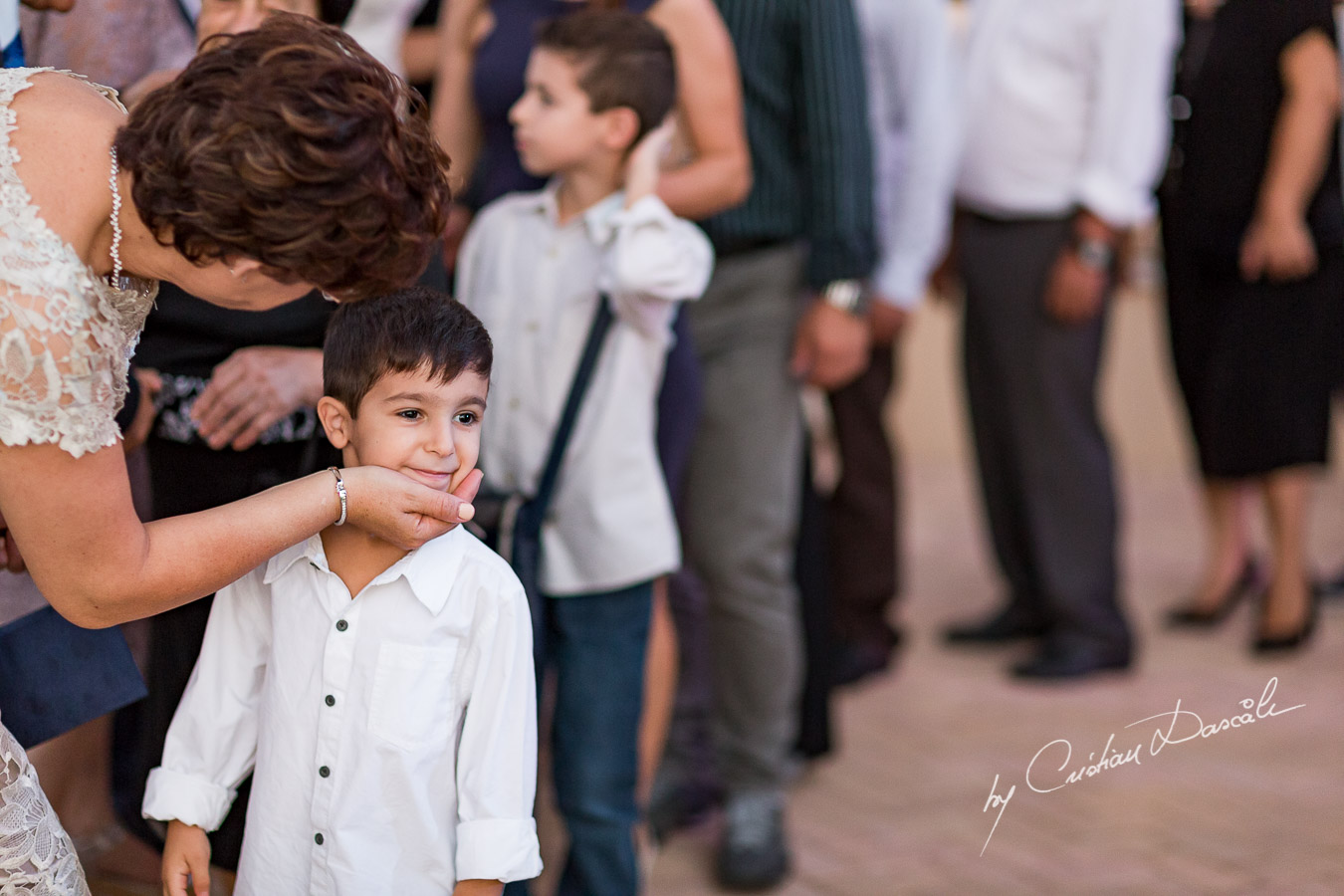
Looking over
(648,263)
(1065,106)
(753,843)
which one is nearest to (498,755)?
(648,263)

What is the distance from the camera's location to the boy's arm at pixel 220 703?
162 cm

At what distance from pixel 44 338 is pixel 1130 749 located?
118 inches

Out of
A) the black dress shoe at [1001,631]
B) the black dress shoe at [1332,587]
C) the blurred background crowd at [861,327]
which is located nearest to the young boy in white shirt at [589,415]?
the blurred background crowd at [861,327]

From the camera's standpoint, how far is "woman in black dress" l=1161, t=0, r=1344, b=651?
13.1 ft

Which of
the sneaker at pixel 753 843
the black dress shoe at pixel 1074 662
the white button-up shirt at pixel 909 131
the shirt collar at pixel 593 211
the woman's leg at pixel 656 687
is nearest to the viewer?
the shirt collar at pixel 593 211

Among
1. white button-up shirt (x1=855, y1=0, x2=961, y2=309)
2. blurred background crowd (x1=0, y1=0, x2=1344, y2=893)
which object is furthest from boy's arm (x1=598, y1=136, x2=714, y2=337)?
white button-up shirt (x1=855, y1=0, x2=961, y2=309)

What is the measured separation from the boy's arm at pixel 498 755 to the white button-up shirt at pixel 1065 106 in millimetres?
2899

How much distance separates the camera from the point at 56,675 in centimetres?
162

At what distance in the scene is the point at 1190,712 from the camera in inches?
144

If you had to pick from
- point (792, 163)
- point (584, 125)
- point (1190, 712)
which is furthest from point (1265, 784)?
point (584, 125)

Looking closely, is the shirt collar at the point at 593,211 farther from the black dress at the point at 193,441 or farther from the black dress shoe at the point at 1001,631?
the black dress shoe at the point at 1001,631

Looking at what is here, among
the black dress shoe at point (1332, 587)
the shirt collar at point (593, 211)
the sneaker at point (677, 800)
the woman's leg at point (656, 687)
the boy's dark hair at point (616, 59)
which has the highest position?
the boy's dark hair at point (616, 59)

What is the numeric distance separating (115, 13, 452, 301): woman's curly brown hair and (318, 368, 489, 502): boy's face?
0.51 feet

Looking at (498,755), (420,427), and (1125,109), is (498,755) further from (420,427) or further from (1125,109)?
(1125,109)
